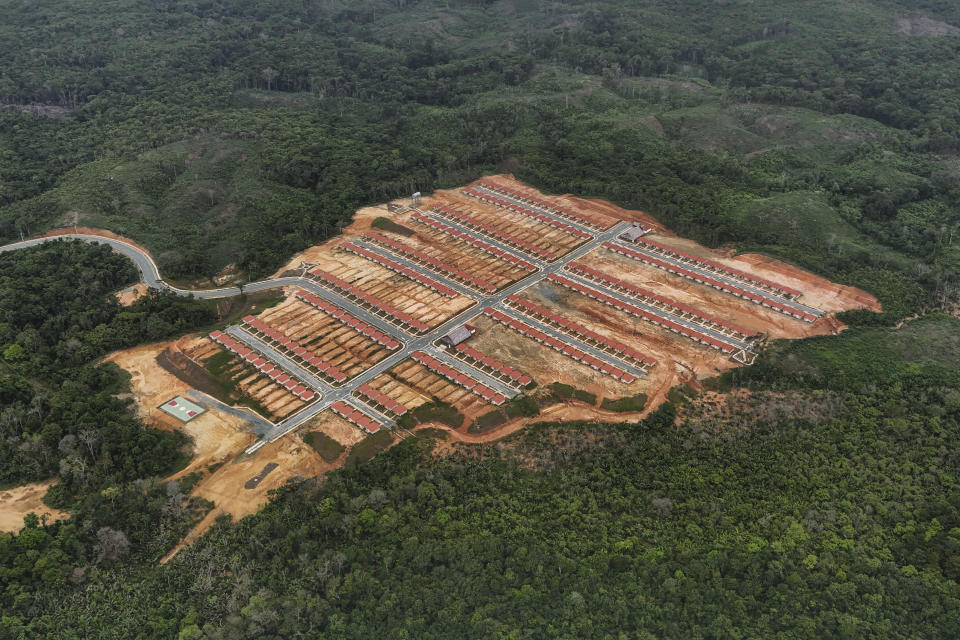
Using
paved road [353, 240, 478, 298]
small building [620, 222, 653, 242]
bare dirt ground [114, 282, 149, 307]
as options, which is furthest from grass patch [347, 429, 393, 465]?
small building [620, 222, 653, 242]

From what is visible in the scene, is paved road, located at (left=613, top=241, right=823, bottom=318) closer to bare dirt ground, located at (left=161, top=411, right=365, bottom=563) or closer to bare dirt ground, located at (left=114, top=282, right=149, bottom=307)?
bare dirt ground, located at (left=161, top=411, right=365, bottom=563)

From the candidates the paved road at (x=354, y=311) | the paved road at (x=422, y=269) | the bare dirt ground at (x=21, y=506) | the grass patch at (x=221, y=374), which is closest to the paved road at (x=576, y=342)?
the paved road at (x=354, y=311)

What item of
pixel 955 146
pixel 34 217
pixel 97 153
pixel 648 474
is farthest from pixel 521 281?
pixel 955 146

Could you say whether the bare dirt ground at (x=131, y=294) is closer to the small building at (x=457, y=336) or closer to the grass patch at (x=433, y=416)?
the small building at (x=457, y=336)

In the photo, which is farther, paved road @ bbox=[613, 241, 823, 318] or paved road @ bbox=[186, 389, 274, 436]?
paved road @ bbox=[613, 241, 823, 318]

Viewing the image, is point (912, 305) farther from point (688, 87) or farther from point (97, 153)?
point (97, 153)

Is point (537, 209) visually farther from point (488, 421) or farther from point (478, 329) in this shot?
point (488, 421)
